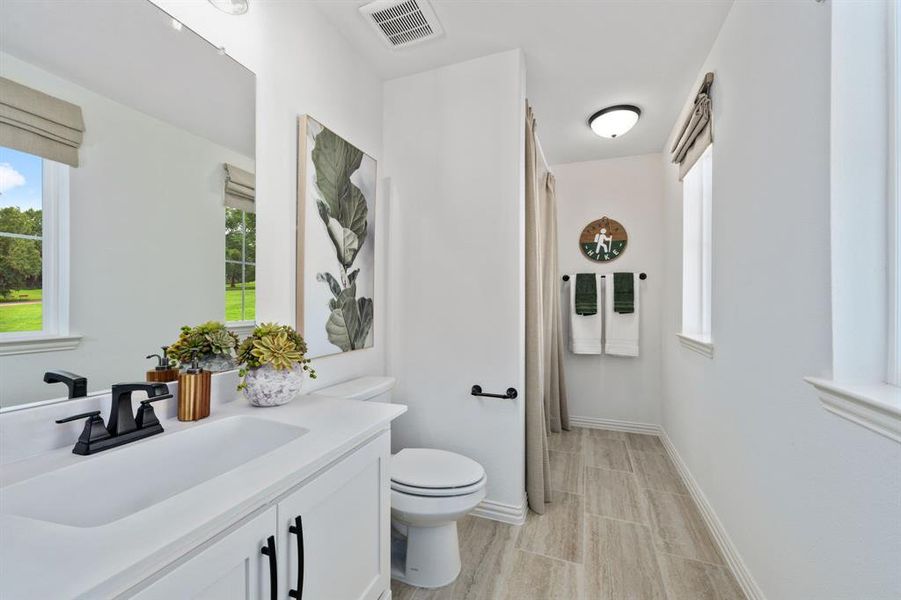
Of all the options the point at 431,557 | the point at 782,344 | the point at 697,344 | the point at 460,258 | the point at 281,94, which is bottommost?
the point at 431,557

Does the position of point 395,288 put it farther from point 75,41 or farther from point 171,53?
point 75,41

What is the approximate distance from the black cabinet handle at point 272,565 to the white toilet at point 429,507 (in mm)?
768

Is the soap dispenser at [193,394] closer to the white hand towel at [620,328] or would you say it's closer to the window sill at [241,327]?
the window sill at [241,327]

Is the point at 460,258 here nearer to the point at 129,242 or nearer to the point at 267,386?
the point at 267,386

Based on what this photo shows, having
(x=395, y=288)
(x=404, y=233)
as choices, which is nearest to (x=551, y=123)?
(x=404, y=233)

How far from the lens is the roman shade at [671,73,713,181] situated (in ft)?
6.37

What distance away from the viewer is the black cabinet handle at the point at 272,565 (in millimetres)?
747

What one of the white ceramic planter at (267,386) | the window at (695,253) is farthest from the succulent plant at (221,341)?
the window at (695,253)

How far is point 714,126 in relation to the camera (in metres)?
1.89

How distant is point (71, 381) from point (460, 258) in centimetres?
155

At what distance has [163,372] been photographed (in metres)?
1.10

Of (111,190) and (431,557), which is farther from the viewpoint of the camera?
(431,557)

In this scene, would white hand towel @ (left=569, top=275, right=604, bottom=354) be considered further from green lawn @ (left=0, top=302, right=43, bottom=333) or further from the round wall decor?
green lawn @ (left=0, top=302, right=43, bottom=333)

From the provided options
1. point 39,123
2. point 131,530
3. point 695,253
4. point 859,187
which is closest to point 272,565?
point 131,530
